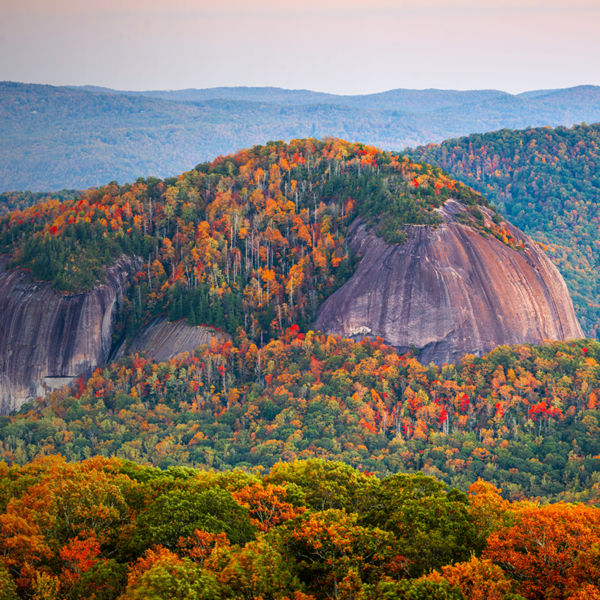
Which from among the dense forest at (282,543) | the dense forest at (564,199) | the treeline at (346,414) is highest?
the dense forest at (564,199)

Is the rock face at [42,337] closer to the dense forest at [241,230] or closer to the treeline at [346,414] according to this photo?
the dense forest at [241,230]

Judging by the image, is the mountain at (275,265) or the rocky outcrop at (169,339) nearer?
the mountain at (275,265)

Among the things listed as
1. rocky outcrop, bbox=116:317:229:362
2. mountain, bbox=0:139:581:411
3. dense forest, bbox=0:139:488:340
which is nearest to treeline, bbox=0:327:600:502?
rocky outcrop, bbox=116:317:229:362

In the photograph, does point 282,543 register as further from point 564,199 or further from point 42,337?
point 564,199

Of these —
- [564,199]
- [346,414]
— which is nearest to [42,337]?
[346,414]

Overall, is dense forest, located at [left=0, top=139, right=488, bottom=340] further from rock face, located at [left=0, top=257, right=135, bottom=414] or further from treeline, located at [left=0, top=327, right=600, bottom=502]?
treeline, located at [left=0, top=327, right=600, bottom=502]

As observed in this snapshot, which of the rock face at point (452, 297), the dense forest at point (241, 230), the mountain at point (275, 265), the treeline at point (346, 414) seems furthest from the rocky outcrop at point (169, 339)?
the rock face at point (452, 297)
